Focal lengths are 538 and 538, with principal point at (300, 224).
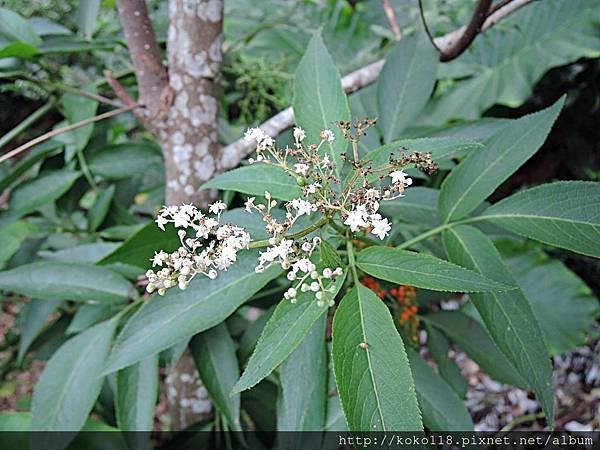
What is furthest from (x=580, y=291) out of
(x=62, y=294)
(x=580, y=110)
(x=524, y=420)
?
(x=62, y=294)

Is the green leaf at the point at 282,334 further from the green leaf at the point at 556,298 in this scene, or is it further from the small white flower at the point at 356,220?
the green leaf at the point at 556,298

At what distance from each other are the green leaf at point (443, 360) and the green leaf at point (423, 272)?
51cm

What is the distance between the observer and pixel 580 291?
1.63 m

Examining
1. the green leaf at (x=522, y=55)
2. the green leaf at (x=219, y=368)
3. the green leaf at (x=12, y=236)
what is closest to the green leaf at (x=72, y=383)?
the green leaf at (x=219, y=368)

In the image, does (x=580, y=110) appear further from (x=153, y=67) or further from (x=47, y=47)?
(x=47, y=47)

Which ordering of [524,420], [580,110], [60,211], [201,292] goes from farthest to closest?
1. [580,110]
2. [524,420]
3. [60,211]
4. [201,292]

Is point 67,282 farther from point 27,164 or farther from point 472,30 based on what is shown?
point 472,30

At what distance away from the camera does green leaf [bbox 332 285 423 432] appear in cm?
44

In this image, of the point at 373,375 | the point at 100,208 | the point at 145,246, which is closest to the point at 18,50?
the point at 100,208

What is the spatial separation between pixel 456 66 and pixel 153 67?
1.10 metres

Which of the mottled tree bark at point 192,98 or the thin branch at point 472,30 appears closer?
the thin branch at point 472,30

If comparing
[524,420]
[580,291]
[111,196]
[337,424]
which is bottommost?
[524,420]

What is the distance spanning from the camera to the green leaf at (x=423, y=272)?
0.46 m

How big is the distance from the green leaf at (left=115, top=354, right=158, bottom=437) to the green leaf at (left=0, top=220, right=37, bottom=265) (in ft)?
1.17
